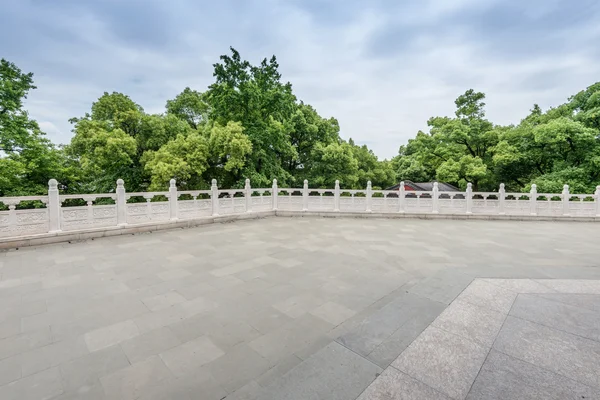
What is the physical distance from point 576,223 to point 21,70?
79.4ft

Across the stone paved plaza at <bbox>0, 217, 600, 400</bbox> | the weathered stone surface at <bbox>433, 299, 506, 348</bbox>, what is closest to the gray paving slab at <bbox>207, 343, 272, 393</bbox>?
the stone paved plaza at <bbox>0, 217, 600, 400</bbox>

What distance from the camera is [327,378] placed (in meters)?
1.98

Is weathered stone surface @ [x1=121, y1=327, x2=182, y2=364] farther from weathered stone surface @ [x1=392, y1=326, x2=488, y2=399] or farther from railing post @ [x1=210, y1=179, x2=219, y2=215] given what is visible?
railing post @ [x1=210, y1=179, x2=219, y2=215]

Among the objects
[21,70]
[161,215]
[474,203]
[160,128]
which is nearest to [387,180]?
[474,203]

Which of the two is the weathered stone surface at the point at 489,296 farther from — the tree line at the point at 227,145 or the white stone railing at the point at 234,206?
the tree line at the point at 227,145

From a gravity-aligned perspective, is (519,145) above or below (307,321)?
above

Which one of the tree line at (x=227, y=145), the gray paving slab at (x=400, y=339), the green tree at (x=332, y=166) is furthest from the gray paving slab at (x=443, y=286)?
the green tree at (x=332, y=166)

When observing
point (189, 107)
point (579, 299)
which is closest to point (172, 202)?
point (579, 299)

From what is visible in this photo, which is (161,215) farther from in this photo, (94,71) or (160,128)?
(94,71)

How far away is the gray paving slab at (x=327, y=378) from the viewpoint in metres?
1.82

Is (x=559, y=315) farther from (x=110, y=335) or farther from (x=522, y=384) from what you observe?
(x=110, y=335)

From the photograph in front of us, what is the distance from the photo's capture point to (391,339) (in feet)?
8.18

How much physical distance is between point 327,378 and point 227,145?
9.33 metres

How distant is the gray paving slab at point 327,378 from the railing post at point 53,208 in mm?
6944
